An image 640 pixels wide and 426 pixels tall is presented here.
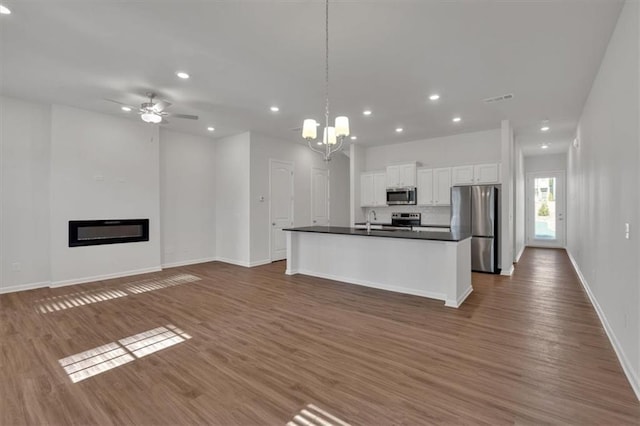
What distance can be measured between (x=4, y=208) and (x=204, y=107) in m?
3.38

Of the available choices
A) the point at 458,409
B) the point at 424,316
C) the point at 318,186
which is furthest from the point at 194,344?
the point at 318,186

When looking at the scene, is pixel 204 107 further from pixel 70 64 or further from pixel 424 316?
pixel 424 316

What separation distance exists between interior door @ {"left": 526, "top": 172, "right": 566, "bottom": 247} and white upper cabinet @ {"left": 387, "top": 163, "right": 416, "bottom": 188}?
5.31 meters

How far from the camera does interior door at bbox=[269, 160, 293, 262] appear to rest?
701 centimetres

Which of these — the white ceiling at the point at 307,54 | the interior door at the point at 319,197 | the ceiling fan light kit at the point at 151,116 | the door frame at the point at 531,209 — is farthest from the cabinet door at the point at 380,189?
the door frame at the point at 531,209

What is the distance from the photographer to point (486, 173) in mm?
6148

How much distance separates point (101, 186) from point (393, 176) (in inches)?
243

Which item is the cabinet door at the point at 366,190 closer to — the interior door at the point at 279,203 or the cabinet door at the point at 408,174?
the cabinet door at the point at 408,174

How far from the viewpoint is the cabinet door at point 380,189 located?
755 cm

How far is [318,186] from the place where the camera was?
8.30 meters

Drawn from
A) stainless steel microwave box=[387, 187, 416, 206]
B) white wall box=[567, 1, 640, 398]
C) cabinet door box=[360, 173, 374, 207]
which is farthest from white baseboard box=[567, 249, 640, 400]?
cabinet door box=[360, 173, 374, 207]

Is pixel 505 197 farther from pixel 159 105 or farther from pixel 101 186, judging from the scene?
pixel 101 186

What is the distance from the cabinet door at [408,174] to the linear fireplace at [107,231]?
5.75 m

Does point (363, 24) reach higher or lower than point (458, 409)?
higher
